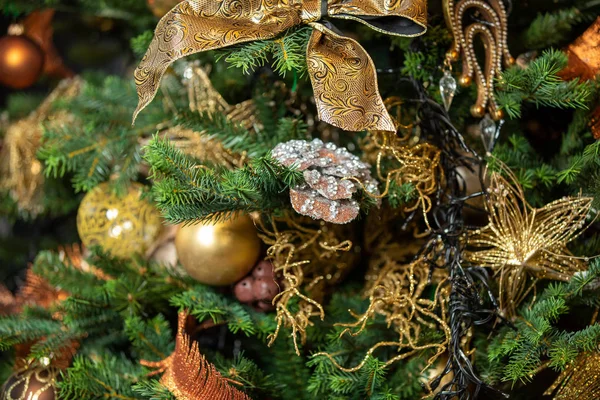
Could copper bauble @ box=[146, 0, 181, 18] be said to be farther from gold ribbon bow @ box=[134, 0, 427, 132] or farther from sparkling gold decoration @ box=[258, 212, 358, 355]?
sparkling gold decoration @ box=[258, 212, 358, 355]

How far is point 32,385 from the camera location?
0.66 m

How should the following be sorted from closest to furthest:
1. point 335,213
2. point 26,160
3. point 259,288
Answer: point 335,213 < point 259,288 < point 26,160

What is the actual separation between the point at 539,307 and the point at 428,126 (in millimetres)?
200

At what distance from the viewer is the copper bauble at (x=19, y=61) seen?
2.94ft

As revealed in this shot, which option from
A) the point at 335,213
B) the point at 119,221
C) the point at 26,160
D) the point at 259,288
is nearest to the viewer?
the point at 335,213

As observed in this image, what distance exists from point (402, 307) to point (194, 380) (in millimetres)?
217

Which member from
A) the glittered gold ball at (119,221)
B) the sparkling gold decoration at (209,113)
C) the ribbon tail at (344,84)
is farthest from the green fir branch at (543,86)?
the glittered gold ball at (119,221)

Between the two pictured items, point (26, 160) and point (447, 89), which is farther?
point (26, 160)

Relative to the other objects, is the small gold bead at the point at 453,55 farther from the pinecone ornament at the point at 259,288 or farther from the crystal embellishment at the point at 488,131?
the pinecone ornament at the point at 259,288

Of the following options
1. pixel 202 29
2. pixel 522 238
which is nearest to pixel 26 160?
pixel 202 29

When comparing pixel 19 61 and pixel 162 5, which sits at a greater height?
pixel 162 5

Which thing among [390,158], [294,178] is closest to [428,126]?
[390,158]

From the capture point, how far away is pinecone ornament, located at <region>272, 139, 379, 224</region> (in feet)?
1.74

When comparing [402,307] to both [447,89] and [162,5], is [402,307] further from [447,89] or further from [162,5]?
[162,5]
